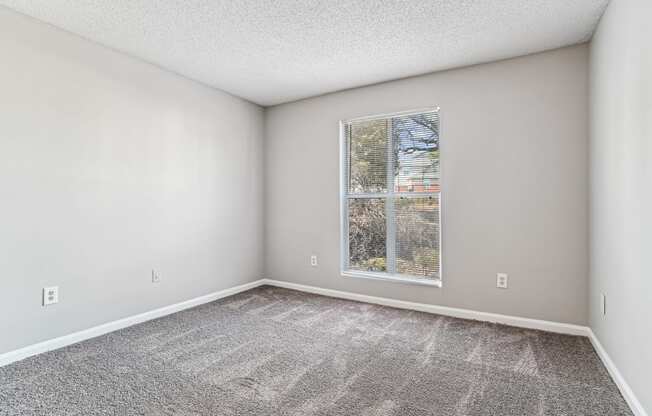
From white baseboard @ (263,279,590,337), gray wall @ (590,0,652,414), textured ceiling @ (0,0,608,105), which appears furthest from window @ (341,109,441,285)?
gray wall @ (590,0,652,414)

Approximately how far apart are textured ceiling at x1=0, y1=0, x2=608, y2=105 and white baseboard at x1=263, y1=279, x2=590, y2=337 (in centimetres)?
225

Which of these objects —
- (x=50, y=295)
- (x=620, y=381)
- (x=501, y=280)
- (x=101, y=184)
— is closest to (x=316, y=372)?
(x=620, y=381)

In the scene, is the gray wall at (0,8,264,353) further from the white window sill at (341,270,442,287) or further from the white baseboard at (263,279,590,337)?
the white window sill at (341,270,442,287)

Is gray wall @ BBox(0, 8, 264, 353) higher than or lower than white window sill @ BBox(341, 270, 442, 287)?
higher

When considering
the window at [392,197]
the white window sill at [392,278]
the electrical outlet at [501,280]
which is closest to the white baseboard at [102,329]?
the white window sill at [392,278]

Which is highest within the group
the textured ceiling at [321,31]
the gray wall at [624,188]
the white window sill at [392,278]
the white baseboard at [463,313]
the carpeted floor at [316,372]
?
the textured ceiling at [321,31]

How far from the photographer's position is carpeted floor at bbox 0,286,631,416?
5.79ft

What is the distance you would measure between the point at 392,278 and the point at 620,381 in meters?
1.90

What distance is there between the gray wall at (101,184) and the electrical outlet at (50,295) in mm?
42

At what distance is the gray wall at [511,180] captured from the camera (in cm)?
271

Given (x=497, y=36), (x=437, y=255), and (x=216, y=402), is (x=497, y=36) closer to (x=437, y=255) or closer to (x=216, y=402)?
(x=437, y=255)

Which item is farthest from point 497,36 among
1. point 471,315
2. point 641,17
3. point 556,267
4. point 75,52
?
point 75,52

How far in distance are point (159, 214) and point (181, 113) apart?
1.03 metres

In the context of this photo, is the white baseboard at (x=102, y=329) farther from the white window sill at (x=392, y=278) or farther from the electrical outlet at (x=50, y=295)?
the white window sill at (x=392, y=278)
